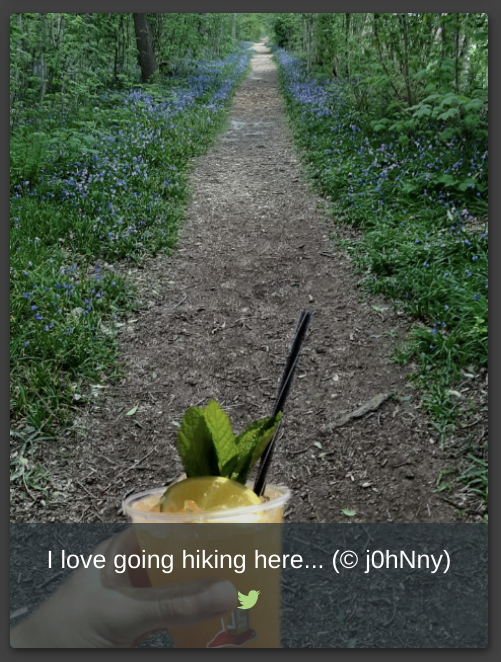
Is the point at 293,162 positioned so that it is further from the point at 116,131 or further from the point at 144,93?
the point at 144,93

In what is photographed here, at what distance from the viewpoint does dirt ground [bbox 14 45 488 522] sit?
98.7 inches

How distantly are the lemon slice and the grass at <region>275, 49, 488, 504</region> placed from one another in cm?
186

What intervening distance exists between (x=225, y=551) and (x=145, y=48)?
37.0 feet

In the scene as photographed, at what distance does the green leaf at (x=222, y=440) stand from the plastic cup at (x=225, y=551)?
0.28 feet

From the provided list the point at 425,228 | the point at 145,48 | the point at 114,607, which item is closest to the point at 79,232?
the point at 425,228

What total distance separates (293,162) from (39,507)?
6125 mm

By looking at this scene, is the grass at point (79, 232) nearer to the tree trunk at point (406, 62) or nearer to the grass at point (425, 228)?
the grass at point (425, 228)

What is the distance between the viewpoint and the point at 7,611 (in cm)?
130

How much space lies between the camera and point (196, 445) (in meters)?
0.92

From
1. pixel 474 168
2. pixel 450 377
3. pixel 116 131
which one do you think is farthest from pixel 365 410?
pixel 116 131
